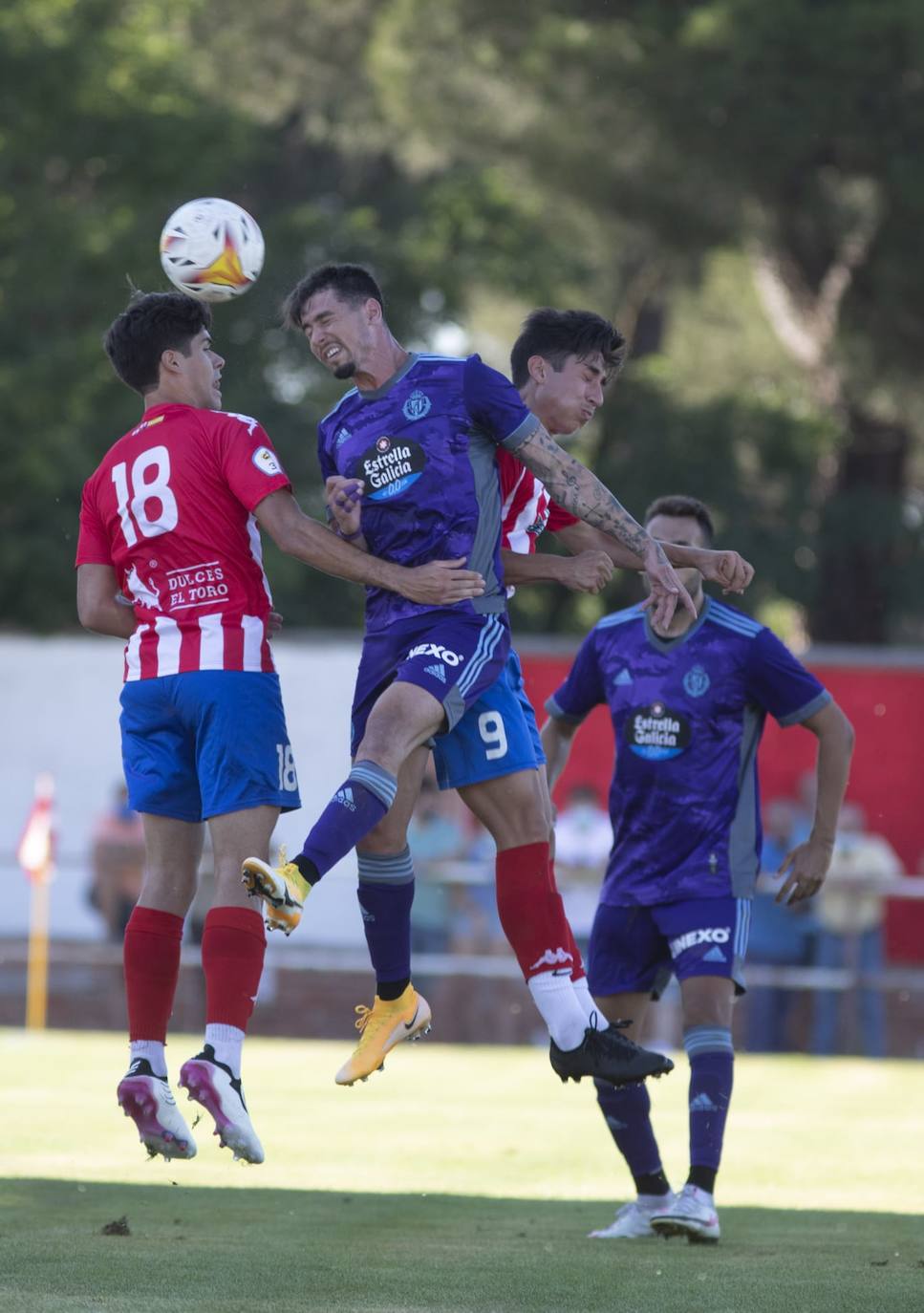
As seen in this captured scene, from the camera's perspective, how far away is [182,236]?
7.30 metres

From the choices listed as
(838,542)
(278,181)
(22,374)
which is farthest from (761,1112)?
(278,181)

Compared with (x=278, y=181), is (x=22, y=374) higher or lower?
lower

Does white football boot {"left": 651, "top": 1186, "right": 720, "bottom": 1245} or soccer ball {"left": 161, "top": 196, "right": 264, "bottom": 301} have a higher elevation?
soccer ball {"left": 161, "top": 196, "right": 264, "bottom": 301}

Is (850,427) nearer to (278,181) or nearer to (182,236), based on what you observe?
(278,181)

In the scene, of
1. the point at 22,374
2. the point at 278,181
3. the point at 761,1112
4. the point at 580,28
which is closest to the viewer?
the point at 761,1112

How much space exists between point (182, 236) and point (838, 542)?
20532mm

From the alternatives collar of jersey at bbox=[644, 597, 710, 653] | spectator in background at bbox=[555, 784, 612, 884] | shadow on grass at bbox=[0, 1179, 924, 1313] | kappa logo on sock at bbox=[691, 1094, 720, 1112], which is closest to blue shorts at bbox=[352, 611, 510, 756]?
collar of jersey at bbox=[644, 597, 710, 653]

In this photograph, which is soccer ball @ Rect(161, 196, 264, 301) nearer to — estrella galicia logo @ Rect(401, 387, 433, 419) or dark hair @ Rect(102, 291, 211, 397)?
dark hair @ Rect(102, 291, 211, 397)

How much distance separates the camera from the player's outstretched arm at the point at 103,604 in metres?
6.91

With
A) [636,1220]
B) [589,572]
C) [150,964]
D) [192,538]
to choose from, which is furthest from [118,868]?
[589,572]

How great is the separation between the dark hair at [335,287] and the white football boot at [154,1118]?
2441mm

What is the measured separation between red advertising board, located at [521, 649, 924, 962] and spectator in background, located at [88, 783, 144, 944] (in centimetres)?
370

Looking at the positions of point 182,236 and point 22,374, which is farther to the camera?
point 22,374

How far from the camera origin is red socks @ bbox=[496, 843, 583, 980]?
6.77m
